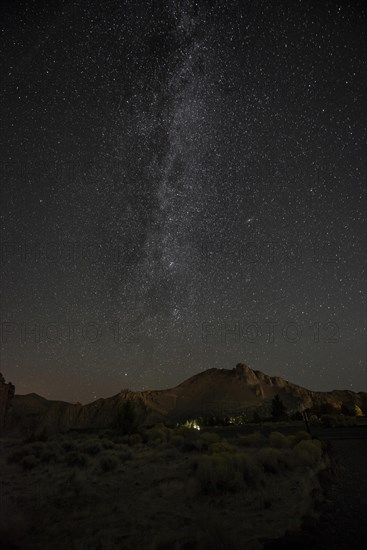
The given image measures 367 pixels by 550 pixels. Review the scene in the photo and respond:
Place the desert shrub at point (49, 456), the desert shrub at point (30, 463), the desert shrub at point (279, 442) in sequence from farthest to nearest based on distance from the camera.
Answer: the desert shrub at point (49, 456) → the desert shrub at point (279, 442) → the desert shrub at point (30, 463)

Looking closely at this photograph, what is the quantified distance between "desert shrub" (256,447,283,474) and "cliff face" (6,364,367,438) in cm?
10436

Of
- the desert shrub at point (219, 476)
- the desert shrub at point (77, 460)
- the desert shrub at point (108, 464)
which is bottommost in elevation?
the desert shrub at point (219, 476)

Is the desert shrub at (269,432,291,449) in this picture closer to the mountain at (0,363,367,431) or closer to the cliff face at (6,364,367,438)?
the mountain at (0,363,367,431)

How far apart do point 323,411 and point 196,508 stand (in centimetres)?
5447

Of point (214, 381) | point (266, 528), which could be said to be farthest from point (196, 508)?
point (214, 381)

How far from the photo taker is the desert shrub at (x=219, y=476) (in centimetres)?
1164

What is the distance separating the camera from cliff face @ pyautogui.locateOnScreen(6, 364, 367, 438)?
125500 millimetres

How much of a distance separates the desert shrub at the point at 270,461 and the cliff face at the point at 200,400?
342 ft

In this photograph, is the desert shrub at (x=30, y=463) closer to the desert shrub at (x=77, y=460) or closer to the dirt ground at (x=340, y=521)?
the desert shrub at (x=77, y=460)

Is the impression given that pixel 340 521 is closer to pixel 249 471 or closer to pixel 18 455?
pixel 249 471

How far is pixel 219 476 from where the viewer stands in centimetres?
1223

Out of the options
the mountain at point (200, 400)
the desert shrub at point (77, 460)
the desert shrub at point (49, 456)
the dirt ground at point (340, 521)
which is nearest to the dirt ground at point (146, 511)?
the dirt ground at point (340, 521)

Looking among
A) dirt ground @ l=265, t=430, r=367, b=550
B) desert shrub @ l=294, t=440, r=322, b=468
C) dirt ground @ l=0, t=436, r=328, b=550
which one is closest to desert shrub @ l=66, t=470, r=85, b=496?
dirt ground @ l=0, t=436, r=328, b=550

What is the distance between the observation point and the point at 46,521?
31.0 feet
